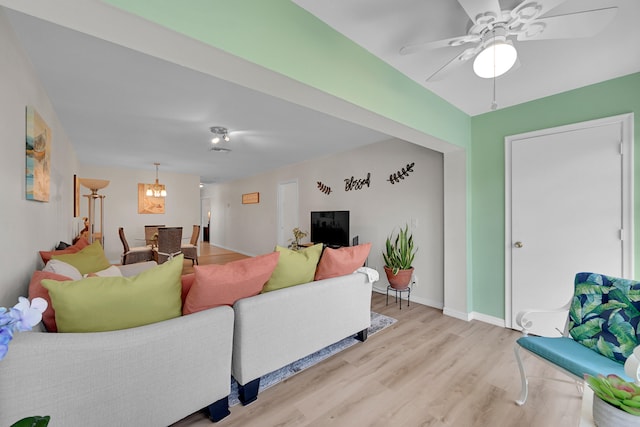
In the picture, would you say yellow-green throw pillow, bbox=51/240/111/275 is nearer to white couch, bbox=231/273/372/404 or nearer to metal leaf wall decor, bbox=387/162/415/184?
white couch, bbox=231/273/372/404

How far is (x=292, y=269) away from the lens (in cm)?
200

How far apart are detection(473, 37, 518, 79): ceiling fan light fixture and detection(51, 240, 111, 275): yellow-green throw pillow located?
10.4ft

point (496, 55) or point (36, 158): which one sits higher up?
point (496, 55)

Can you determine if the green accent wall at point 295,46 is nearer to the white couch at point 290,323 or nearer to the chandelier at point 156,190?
the white couch at point 290,323

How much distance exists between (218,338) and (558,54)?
306 centimetres

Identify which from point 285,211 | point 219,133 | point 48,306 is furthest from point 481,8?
point 285,211

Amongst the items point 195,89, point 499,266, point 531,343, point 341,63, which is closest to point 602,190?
point 499,266

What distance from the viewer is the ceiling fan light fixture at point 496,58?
1.35m

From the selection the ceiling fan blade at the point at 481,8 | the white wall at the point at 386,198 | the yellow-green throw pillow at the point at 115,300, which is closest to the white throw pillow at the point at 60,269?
the yellow-green throw pillow at the point at 115,300

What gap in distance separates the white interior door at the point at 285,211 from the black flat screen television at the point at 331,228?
1.37 m

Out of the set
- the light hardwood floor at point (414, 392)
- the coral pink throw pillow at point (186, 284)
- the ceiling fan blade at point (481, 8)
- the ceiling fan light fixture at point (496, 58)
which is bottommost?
the light hardwood floor at point (414, 392)

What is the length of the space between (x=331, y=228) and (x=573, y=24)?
365 centimetres

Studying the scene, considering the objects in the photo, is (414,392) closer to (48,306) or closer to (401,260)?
(401,260)

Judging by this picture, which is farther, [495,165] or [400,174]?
[400,174]
